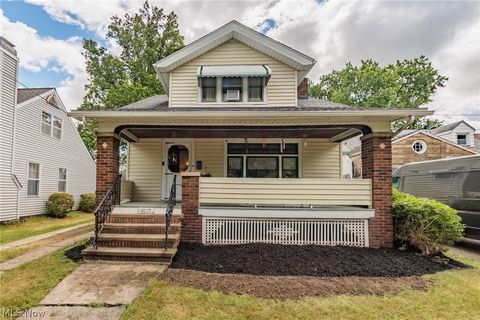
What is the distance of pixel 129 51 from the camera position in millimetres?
19922

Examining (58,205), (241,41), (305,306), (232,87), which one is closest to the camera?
(305,306)

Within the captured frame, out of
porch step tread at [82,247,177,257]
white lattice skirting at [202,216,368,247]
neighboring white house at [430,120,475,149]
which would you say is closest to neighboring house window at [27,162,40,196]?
porch step tread at [82,247,177,257]

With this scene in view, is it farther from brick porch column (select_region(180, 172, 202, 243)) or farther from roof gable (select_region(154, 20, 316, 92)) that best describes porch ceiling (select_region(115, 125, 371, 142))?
roof gable (select_region(154, 20, 316, 92))

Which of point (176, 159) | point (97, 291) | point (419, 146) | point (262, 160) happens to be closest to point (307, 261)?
point (97, 291)

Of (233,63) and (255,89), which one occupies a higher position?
(233,63)

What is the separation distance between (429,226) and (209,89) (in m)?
6.96

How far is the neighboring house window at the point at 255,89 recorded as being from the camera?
8109mm

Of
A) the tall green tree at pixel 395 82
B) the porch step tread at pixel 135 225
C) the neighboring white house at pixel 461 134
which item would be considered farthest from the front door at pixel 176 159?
the neighboring white house at pixel 461 134

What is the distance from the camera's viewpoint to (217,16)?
1315 centimetres

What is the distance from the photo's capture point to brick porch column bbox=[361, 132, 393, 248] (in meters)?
6.05

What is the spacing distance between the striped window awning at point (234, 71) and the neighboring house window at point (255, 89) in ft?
1.10

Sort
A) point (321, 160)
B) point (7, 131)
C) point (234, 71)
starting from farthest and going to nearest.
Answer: point (7, 131) < point (321, 160) < point (234, 71)

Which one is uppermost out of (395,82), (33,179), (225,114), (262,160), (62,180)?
(395,82)

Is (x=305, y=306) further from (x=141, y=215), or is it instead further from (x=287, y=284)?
(x=141, y=215)
